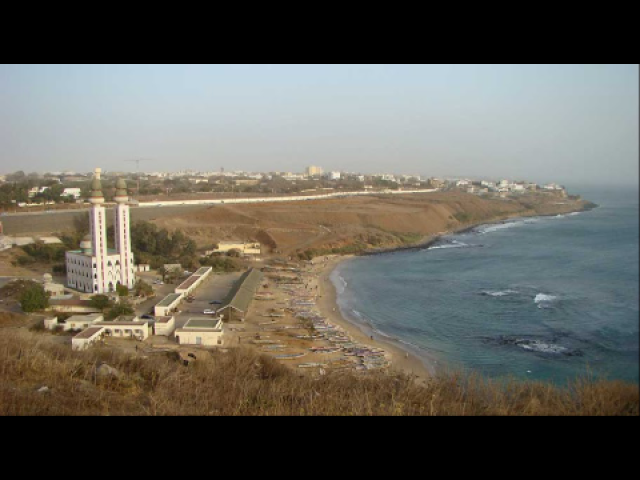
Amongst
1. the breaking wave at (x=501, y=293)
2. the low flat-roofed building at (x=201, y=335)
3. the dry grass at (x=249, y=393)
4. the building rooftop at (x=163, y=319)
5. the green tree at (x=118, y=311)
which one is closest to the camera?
the dry grass at (x=249, y=393)

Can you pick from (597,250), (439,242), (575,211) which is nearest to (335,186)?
(439,242)

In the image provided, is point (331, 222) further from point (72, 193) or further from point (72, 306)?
point (72, 306)

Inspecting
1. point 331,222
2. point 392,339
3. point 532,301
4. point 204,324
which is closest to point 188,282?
point 204,324

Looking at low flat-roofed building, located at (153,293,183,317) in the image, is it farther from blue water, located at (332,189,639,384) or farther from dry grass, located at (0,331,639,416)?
dry grass, located at (0,331,639,416)

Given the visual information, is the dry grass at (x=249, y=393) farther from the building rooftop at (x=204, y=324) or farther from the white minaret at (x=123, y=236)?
the white minaret at (x=123, y=236)

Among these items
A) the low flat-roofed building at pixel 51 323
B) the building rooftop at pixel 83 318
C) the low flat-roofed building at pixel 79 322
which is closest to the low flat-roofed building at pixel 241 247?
the building rooftop at pixel 83 318
